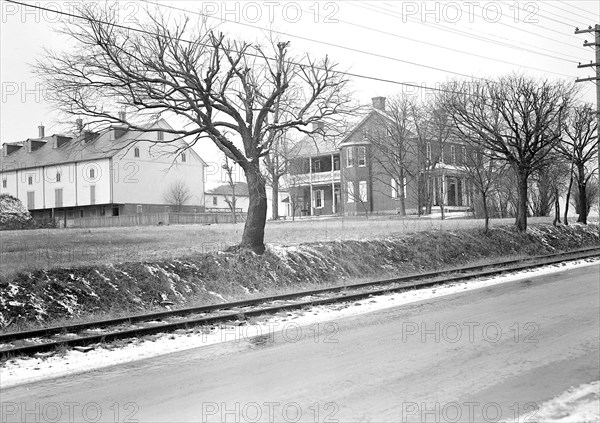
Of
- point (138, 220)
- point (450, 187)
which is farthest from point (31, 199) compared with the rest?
point (450, 187)

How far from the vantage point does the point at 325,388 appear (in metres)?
6.98

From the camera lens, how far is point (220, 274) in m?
17.2

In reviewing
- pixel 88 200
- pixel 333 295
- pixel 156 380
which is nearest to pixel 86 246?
pixel 333 295

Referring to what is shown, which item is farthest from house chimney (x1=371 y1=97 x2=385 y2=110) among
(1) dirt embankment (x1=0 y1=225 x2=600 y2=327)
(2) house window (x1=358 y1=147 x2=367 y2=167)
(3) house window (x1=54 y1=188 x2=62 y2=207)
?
(3) house window (x1=54 y1=188 x2=62 y2=207)

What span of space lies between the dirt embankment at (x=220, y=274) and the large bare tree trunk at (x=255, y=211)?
0.57m

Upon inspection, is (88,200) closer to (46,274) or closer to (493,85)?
(493,85)

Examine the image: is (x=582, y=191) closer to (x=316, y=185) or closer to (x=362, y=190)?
(x=362, y=190)

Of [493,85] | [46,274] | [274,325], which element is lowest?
[274,325]

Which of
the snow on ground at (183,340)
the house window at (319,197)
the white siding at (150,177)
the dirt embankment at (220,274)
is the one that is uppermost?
the white siding at (150,177)

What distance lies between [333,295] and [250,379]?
809cm

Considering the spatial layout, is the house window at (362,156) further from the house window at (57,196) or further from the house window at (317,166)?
the house window at (57,196)

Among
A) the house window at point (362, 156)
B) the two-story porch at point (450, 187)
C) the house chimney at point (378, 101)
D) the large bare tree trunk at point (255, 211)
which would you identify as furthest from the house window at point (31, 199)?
the large bare tree trunk at point (255, 211)

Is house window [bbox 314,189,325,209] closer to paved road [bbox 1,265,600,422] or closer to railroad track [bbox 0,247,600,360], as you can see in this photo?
railroad track [bbox 0,247,600,360]

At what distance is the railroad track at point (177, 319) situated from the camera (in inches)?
394
